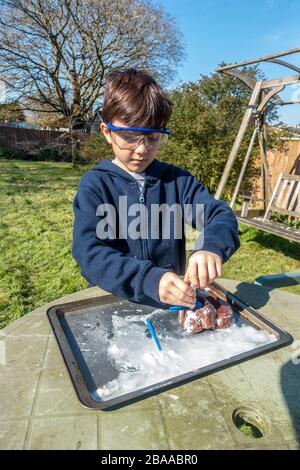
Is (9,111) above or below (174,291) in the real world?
above

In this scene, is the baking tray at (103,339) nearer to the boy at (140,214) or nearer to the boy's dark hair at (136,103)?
the boy at (140,214)

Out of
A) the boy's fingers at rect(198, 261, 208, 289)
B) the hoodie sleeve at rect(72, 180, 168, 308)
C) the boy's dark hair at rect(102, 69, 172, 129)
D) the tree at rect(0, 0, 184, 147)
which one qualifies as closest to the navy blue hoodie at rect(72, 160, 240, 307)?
the hoodie sleeve at rect(72, 180, 168, 308)

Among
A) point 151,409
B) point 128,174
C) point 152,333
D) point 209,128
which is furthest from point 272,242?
point 151,409

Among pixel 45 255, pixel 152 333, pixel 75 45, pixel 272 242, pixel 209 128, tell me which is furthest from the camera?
pixel 75 45

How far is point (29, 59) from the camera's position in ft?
41.4

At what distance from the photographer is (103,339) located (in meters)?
1.04

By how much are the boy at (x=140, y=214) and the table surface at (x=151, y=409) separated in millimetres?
259

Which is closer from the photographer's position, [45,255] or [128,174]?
[128,174]

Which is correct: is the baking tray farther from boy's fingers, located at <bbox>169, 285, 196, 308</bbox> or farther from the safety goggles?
the safety goggles

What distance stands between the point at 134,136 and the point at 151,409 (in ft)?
3.01

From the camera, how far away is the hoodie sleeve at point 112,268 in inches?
40.3

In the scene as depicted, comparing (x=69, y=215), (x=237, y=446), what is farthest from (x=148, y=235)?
(x=69, y=215)

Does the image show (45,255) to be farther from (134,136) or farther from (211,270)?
(211,270)
